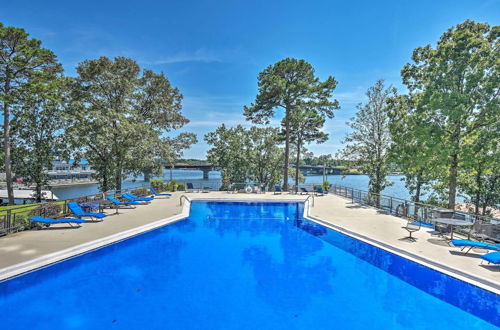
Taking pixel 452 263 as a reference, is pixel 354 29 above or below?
above

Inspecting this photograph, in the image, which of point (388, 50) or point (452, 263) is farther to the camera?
point (388, 50)

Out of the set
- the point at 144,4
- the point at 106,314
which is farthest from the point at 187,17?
the point at 106,314

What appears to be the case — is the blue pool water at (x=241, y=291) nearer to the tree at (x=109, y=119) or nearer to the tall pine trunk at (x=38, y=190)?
the tree at (x=109, y=119)

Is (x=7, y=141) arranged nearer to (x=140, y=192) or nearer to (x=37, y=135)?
(x=37, y=135)

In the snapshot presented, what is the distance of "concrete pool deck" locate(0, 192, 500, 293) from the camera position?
623 cm

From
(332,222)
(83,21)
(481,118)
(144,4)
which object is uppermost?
(144,4)

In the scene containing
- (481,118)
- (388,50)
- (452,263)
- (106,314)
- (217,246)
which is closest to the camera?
(106,314)

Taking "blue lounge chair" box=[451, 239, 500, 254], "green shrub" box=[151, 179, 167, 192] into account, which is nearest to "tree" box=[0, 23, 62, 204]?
"green shrub" box=[151, 179, 167, 192]

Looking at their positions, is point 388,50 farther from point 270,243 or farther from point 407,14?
point 270,243

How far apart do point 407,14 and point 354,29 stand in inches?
130

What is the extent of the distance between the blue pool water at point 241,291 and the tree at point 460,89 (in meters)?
7.74

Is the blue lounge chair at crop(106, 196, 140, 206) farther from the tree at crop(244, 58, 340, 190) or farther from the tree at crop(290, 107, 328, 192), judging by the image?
the tree at crop(290, 107, 328, 192)

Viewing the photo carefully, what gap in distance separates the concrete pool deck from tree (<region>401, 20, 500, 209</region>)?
187 inches

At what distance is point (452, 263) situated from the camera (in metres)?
6.38
